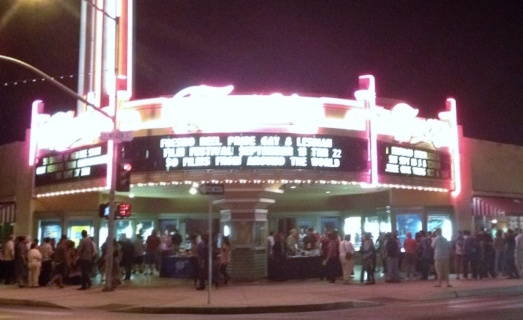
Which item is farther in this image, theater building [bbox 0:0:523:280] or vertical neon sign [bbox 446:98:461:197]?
vertical neon sign [bbox 446:98:461:197]

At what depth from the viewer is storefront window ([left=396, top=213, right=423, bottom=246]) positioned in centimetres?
2775

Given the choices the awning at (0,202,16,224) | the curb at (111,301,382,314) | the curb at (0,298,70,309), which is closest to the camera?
the curb at (111,301,382,314)

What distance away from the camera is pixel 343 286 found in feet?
71.4

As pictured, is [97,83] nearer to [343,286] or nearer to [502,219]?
[343,286]

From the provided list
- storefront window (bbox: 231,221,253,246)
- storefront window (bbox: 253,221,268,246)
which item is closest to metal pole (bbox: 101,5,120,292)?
storefront window (bbox: 231,221,253,246)

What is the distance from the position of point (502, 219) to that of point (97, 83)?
58.8ft

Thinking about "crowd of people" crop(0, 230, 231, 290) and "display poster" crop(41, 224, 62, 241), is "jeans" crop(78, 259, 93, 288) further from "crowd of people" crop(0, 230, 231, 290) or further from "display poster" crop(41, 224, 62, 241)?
"display poster" crop(41, 224, 62, 241)

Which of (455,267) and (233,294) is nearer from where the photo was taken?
(233,294)

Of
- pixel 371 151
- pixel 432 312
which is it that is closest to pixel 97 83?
pixel 371 151

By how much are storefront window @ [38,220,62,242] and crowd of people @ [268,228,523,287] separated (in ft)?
34.1

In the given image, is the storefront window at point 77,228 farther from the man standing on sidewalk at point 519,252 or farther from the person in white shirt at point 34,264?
the man standing on sidewalk at point 519,252

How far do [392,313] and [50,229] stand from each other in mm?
19286

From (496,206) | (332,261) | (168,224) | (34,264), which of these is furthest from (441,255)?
(168,224)

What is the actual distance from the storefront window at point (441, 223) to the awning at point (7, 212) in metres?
17.7
